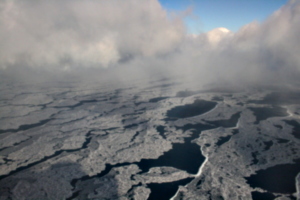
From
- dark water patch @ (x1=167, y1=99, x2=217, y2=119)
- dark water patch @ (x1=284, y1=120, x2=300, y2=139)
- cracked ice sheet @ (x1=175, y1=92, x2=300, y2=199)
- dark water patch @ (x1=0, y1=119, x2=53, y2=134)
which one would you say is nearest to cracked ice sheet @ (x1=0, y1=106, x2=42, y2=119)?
dark water patch @ (x1=0, y1=119, x2=53, y2=134)

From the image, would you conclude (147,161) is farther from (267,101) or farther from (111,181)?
(267,101)

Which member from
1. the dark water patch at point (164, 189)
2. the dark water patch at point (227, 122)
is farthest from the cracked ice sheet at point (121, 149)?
the dark water patch at point (227, 122)

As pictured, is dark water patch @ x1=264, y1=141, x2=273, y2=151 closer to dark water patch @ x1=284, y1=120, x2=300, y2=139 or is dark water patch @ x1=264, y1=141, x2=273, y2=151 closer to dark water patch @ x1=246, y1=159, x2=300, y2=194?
dark water patch @ x1=246, y1=159, x2=300, y2=194

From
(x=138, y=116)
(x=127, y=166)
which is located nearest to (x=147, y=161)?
(x=127, y=166)

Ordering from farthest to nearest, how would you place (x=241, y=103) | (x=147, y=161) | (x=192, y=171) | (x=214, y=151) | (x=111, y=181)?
(x=241, y=103) < (x=214, y=151) < (x=147, y=161) < (x=192, y=171) < (x=111, y=181)

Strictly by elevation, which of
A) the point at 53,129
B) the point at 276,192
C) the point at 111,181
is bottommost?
the point at 276,192

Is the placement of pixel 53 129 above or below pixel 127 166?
above

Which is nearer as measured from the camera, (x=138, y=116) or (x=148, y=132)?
(x=148, y=132)
